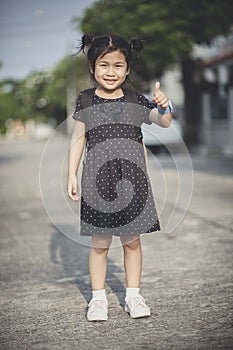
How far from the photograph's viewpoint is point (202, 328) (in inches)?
131

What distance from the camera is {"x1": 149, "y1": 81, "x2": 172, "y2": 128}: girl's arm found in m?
3.47

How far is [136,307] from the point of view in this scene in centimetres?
359

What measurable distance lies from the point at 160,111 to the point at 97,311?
115cm

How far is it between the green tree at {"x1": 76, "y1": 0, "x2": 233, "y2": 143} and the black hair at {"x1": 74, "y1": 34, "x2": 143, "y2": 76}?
16.8 m

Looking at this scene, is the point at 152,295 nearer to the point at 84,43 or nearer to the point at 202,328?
the point at 202,328

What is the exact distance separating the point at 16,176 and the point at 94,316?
13380 mm

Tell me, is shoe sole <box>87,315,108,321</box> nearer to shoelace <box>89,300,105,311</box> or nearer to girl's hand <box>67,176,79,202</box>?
shoelace <box>89,300,105,311</box>

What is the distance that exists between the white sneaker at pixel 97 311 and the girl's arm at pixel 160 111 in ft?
3.46

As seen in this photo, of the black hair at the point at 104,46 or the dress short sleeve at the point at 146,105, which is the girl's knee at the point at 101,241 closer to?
the dress short sleeve at the point at 146,105

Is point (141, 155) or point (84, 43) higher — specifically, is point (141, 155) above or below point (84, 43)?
below

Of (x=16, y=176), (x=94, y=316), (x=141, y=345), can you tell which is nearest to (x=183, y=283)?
(x=94, y=316)

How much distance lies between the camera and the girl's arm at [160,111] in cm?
347

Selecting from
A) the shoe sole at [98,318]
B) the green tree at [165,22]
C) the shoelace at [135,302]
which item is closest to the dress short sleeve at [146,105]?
the shoelace at [135,302]

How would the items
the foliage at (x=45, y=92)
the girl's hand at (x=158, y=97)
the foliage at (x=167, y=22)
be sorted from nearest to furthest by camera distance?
the girl's hand at (x=158, y=97) < the foliage at (x=167, y=22) < the foliage at (x=45, y=92)
